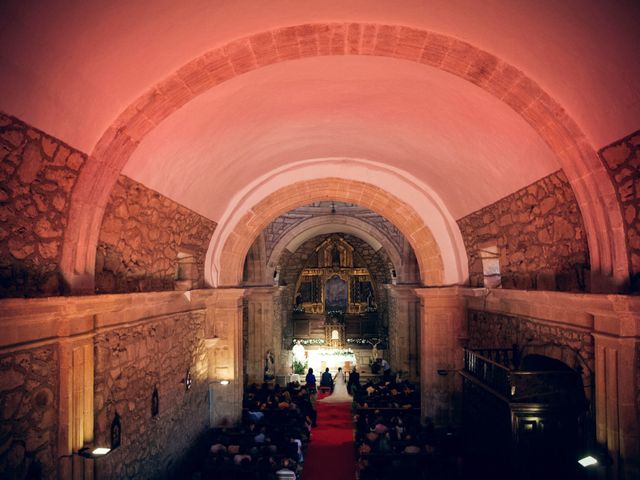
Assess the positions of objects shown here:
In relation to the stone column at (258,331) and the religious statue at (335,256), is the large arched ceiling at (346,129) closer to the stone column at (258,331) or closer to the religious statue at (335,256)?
the stone column at (258,331)

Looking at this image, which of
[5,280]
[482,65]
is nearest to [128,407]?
[5,280]

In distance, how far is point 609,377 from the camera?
16.4 feet

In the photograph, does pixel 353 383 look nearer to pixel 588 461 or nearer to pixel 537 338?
pixel 537 338

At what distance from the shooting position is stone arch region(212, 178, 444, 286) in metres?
11.0

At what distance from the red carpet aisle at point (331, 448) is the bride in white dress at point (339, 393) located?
866 millimetres

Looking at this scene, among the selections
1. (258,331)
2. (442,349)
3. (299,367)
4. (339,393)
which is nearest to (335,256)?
(299,367)

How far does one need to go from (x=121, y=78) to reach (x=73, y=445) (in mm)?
3584

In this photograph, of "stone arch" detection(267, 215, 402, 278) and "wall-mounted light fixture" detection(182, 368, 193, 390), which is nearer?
"wall-mounted light fixture" detection(182, 368, 193, 390)

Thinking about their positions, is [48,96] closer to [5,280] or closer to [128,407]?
[5,280]

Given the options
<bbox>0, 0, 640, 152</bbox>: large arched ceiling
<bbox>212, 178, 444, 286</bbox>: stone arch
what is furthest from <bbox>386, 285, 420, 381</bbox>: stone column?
<bbox>0, 0, 640, 152</bbox>: large arched ceiling

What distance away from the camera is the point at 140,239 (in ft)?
21.5

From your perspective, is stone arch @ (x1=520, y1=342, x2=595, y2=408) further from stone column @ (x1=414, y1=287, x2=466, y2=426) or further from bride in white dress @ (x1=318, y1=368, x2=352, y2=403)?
bride in white dress @ (x1=318, y1=368, x2=352, y2=403)

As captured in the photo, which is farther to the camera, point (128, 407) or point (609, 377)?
point (128, 407)

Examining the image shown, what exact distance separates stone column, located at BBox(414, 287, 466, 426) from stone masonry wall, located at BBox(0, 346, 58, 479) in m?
7.98
